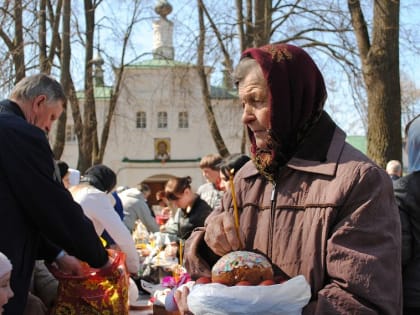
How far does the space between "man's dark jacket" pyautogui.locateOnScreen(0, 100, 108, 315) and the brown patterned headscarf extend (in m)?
1.23

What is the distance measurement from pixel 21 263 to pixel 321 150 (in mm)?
1576

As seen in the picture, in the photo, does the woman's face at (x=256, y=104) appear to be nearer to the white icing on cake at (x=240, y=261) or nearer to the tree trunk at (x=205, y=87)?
the white icing on cake at (x=240, y=261)

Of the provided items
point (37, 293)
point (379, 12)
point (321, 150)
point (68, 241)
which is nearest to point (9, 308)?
point (68, 241)

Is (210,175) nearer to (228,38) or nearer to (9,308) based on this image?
(9,308)

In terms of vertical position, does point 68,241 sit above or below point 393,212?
below

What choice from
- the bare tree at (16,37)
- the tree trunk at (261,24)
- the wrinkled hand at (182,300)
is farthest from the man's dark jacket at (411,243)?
the bare tree at (16,37)

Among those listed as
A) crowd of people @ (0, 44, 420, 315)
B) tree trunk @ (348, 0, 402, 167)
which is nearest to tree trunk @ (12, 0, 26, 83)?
tree trunk @ (348, 0, 402, 167)

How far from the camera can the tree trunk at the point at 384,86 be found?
24.5 feet

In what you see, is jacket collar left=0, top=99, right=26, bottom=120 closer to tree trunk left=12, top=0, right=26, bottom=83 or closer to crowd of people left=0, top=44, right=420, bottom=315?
crowd of people left=0, top=44, right=420, bottom=315

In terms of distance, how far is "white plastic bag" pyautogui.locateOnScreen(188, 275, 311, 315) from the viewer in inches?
59.6

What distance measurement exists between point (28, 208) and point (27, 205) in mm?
17

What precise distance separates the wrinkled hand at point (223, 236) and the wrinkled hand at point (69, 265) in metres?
1.39

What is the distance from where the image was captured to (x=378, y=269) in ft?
5.11

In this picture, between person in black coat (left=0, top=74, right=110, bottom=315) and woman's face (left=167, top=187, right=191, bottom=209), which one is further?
woman's face (left=167, top=187, right=191, bottom=209)
